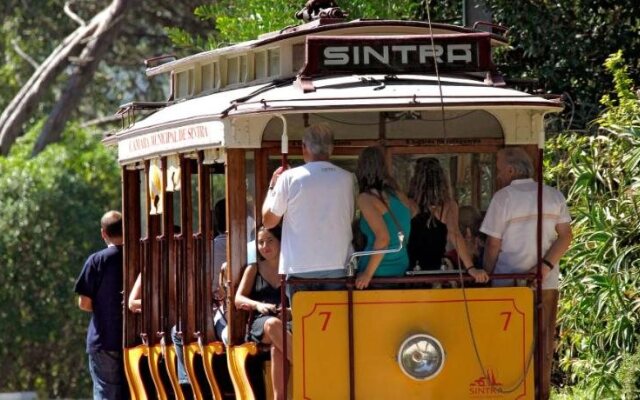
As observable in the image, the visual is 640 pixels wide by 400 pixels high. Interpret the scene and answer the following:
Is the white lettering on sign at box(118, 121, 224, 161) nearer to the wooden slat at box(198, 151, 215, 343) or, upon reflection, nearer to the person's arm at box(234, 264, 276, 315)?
the wooden slat at box(198, 151, 215, 343)

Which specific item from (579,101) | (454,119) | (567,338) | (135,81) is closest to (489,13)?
(579,101)

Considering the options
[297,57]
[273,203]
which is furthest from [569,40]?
[273,203]

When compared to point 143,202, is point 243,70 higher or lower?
higher

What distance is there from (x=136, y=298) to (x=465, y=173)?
2.98 metres

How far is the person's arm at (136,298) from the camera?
40.1 feet

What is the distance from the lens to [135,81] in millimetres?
32844

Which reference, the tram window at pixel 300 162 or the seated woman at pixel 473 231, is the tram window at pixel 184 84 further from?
the seated woman at pixel 473 231

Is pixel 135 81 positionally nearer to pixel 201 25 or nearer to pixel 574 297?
pixel 201 25

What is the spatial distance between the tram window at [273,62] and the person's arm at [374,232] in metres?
1.64

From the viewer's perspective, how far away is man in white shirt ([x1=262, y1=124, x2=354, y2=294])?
9117mm

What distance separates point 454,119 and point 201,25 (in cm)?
1702

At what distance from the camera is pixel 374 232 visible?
360 inches

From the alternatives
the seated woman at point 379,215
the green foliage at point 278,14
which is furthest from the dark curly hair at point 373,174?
the green foliage at point 278,14

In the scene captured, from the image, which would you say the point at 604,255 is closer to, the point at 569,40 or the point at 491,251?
the point at 491,251
